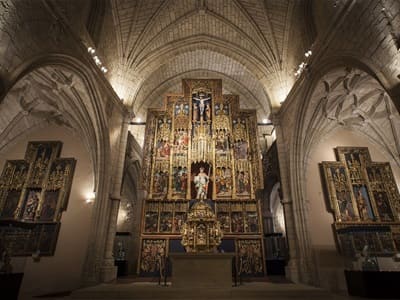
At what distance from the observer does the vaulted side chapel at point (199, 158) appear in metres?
8.15

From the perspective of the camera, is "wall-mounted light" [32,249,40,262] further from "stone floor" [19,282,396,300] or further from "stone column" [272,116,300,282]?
"stone column" [272,116,300,282]

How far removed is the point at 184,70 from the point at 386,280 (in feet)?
54.3

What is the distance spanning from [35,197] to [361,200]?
15471 millimetres

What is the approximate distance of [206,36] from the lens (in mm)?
15352

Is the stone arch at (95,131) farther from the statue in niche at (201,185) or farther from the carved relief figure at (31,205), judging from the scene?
the statue in niche at (201,185)

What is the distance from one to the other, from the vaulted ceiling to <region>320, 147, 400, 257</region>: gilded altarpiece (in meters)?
4.74

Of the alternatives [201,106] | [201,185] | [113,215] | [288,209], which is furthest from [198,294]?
[201,106]

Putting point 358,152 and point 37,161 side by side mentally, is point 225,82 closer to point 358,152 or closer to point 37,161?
point 358,152

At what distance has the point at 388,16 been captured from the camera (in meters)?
5.54

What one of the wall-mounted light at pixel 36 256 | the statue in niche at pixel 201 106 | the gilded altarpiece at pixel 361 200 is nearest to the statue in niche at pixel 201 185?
the statue in niche at pixel 201 106

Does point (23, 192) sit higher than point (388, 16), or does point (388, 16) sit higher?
point (388, 16)

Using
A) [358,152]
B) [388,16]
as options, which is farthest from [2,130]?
[358,152]

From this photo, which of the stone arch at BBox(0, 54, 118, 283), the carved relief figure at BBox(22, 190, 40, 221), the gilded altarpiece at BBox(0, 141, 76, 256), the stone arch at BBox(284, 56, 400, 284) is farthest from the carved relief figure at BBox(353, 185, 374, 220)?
the carved relief figure at BBox(22, 190, 40, 221)

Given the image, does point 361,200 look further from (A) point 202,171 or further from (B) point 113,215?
(B) point 113,215
